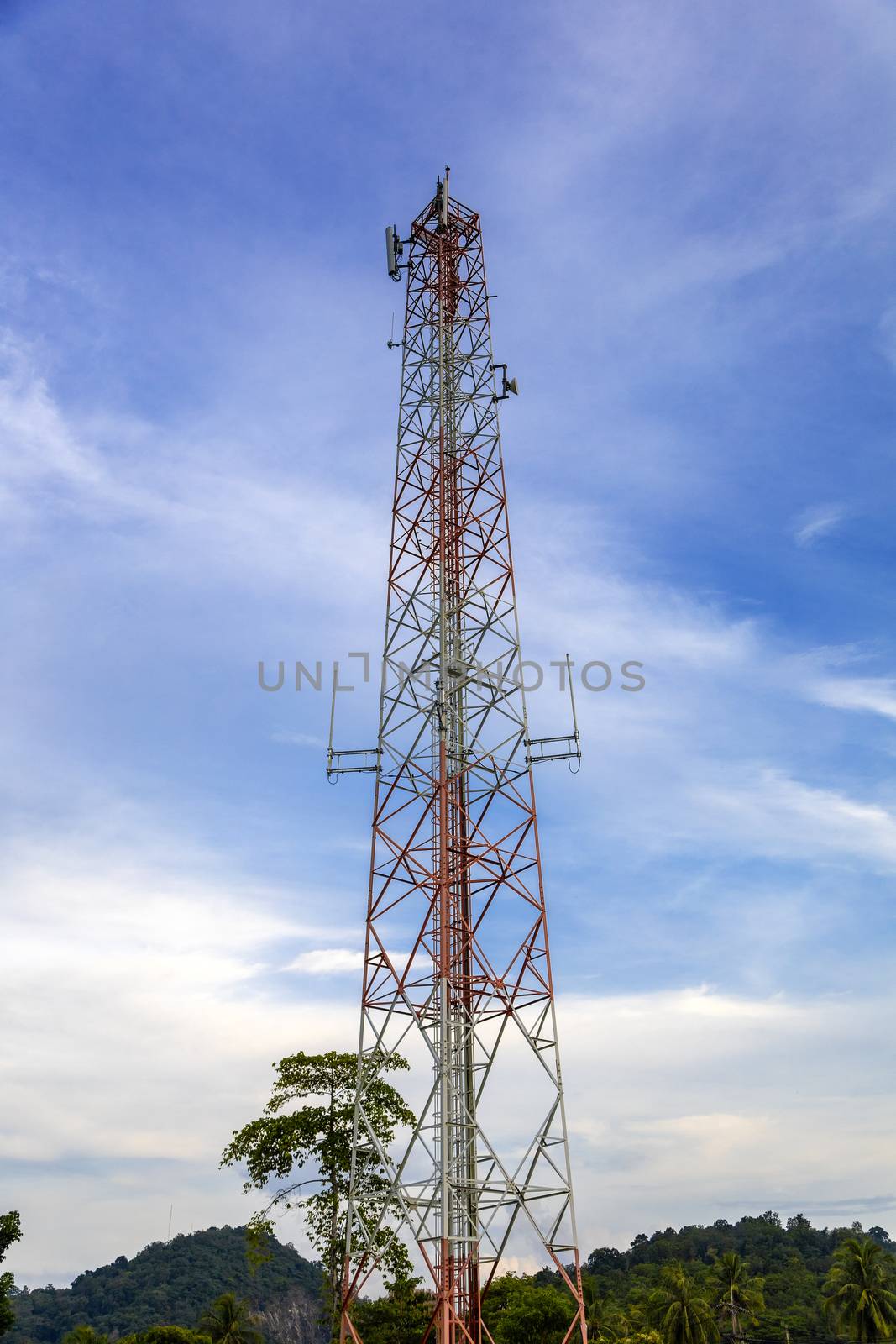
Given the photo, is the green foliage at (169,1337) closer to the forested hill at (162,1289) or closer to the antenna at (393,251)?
the antenna at (393,251)

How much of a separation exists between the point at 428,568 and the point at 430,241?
11.8 m

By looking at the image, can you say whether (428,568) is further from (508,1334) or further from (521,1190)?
(508,1334)

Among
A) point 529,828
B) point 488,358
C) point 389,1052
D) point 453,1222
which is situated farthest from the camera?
point 488,358

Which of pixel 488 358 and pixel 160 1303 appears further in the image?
pixel 160 1303

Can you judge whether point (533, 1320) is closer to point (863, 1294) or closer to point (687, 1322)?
point (687, 1322)

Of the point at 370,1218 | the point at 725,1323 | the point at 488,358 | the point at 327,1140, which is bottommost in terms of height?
the point at 725,1323

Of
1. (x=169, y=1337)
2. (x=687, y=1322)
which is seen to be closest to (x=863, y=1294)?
(x=687, y=1322)

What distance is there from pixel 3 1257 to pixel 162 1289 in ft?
283

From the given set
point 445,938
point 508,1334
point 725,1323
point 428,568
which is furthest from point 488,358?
point 725,1323

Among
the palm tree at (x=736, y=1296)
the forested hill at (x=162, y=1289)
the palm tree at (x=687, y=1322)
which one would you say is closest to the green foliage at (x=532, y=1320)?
the palm tree at (x=687, y=1322)

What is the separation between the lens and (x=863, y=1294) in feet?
139

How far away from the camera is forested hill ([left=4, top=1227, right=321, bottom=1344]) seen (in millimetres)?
96375

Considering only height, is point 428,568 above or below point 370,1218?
above

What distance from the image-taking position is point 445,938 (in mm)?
26484
